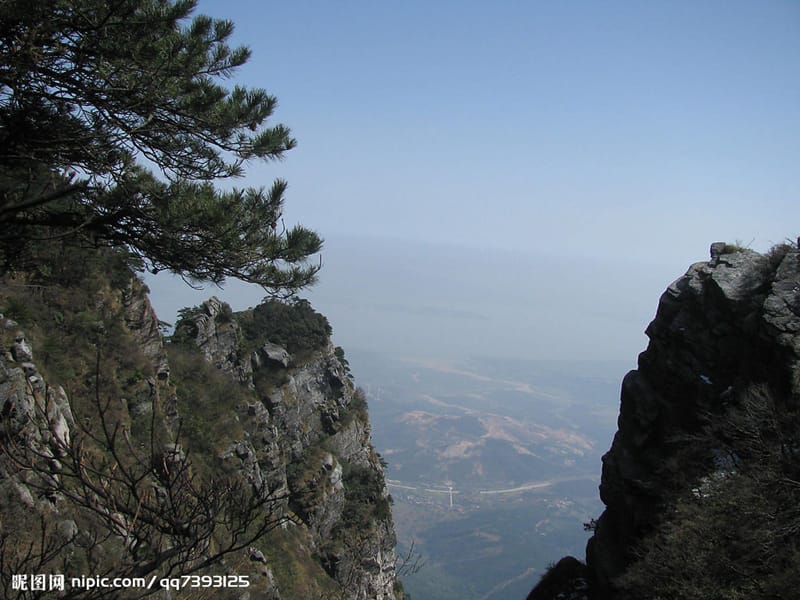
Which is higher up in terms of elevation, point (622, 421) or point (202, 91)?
point (202, 91)

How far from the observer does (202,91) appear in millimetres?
6094

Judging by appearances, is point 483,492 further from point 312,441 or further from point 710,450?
point 710,450


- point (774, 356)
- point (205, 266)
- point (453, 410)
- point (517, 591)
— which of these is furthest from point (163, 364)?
point (453, 410)

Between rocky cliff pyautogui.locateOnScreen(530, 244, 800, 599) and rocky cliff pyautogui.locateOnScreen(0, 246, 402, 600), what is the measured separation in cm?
671

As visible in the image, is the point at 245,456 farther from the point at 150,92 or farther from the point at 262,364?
the point at 150,92

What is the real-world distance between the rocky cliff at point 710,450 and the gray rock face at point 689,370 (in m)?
0.03

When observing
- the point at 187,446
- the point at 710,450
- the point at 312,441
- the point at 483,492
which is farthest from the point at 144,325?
the point at 483,492

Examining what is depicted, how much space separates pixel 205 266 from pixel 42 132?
2.14m

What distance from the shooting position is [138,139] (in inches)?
237

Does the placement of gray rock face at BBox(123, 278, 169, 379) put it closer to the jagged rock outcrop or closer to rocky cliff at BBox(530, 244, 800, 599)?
the jagged rock outcrop

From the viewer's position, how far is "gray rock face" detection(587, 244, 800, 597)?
1138 centimetres

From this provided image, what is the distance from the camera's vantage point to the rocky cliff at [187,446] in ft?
12.9

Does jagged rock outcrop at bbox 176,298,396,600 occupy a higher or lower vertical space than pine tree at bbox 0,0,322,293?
lower

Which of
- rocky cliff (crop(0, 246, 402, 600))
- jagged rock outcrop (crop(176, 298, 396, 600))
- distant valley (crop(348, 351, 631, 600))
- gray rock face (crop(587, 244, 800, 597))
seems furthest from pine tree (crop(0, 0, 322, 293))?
distant valley (crop(348, 351, 631, 600))
